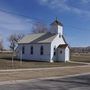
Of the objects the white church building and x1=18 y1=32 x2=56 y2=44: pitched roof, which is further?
x1=18 y1=32 x2=56 y2=44: pitched roof

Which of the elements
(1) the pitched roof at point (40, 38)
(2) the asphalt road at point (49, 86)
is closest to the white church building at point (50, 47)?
(1) the pitched roof at point (40, 38)

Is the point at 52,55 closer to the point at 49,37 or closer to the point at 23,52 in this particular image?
the point at 49,37

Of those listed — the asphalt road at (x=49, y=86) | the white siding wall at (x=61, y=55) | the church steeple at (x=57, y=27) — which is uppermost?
the church steeple at (x=57, y=27)

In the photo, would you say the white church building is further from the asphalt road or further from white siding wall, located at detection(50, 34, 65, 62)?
the asphalt road

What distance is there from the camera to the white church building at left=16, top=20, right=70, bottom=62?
50031mm

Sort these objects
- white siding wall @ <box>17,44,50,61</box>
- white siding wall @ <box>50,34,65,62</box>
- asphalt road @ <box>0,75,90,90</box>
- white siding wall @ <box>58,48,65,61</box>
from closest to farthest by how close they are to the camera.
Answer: asphalt road @ <box>0,75,90,90</box> → white siding wall @ <box>50,34,65,62</box> → white siding wall @ <box>17,44,50,61</box> → white siding wall @ <box>58,48,65,61</box>

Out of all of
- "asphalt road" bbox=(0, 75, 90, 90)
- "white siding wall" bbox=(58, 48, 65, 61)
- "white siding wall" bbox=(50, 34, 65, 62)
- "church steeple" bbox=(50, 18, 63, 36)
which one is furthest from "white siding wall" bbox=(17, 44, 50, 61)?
"asphalt road" bbox=(0, 75, 90, 90)

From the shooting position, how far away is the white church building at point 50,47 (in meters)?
50.0

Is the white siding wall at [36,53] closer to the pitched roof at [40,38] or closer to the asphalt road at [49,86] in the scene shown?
the pitched roof at [40,38]

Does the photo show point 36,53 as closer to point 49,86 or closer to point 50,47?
point 50,47

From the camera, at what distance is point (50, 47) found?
4944 cm

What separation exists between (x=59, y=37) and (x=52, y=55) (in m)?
3.97

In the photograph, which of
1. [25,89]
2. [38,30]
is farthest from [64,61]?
[38,30]

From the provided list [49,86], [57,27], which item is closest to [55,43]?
[57,27]
